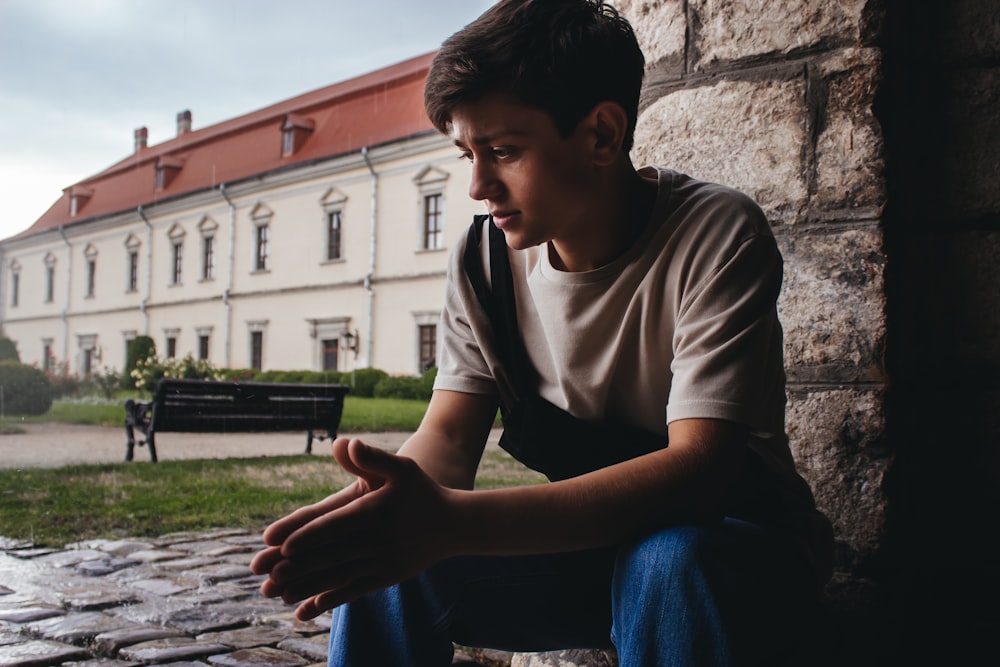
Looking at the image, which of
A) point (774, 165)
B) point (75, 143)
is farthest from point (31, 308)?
point (774, 165)

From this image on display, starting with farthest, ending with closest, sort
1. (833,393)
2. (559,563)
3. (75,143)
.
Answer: (75,143) < (833,393) < (559,563)

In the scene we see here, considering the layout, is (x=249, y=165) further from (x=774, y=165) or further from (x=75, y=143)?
(x=774, y=165)

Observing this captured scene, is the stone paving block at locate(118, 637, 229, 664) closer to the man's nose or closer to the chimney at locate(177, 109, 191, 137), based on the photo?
the man's nose

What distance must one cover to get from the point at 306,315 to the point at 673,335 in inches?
696

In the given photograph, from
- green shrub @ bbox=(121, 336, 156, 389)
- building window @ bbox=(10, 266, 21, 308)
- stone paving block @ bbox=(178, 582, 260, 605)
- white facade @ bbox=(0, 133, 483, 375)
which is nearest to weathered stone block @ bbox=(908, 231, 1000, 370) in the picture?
stone paving block @ bbox=(178, 582, 260, 605)

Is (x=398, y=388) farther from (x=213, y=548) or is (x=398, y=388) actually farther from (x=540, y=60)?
(x=540, y=60)

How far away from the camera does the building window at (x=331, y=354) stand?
1791 centimetres

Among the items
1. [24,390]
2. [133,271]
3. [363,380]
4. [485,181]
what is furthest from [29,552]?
[133,271]

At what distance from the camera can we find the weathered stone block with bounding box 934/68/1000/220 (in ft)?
4.57

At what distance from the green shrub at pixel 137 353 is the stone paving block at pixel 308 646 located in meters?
11.4

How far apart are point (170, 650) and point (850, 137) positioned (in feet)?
4.91

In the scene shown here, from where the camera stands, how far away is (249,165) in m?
20.4

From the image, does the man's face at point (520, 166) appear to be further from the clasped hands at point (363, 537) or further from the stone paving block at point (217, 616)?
the stone paving block at point (217, 616)

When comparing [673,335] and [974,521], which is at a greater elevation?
[673,335]
